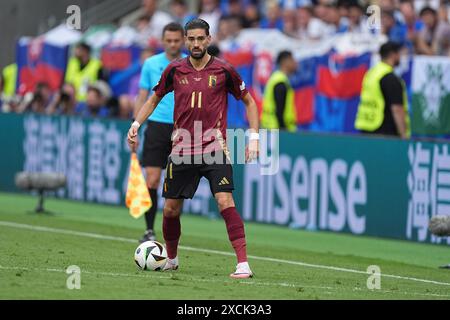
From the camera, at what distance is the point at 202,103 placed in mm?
11430

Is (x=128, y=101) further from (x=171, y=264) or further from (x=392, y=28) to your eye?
(x=171, y=264)

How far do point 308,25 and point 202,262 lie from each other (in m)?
11.2

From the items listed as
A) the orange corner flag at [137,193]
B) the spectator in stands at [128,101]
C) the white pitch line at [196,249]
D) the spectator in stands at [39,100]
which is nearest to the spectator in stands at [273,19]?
the spectator in stands at [128,101]

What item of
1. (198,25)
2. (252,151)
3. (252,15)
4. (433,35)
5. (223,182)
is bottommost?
(223,182)

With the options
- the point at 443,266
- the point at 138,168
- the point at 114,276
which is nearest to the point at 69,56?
Result: the point at 138,168

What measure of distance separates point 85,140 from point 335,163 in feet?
17.9

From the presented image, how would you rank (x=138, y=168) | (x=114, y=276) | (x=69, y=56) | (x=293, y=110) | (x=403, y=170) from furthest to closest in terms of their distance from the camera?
(x=69, y=56) < (x=293, y=110) < (x=403, y=170) < (x=138, y=168) < (x=114, y=276)

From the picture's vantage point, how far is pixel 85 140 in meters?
21.3

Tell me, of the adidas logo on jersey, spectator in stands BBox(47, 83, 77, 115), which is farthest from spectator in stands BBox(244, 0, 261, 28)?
the adidas logo on jersey

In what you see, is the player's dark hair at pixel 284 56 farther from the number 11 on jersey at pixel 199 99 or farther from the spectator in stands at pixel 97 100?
the number 11 on jersey at pixel 199 99

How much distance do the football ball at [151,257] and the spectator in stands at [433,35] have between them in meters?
9.96

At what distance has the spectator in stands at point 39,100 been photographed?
78.4 feet
